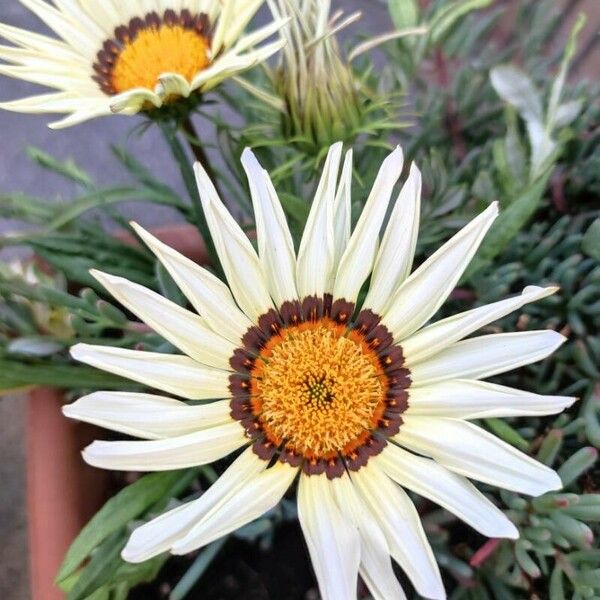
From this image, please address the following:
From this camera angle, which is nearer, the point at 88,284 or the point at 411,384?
the point at 411,384

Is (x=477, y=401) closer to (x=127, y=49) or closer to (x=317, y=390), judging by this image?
(x=317, y=390)

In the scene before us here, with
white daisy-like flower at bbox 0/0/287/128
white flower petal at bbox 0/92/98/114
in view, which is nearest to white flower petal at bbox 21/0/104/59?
white daisy-like flower at bbox 0/0/287/128

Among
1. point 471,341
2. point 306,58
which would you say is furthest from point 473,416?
point 306,58

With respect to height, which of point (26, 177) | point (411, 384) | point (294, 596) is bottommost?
point (294, 596)

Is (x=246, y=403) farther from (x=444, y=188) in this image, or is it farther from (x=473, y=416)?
(x=444, y=188)

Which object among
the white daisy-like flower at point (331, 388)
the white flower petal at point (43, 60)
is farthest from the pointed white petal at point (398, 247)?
the white flower petal at point (43, 60)

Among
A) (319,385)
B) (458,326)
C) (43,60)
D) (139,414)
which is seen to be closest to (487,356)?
(458,326)
